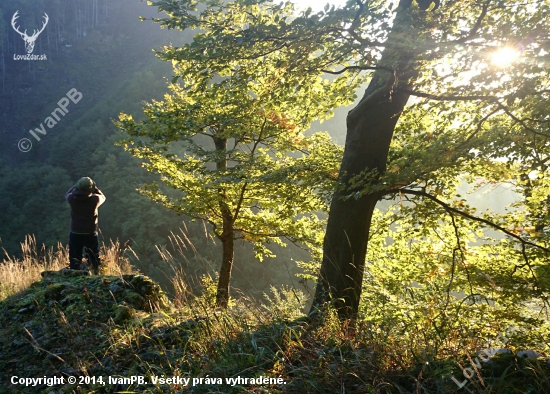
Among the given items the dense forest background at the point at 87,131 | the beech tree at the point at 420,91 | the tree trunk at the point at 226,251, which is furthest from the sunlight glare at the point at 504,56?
the tree trunk at the point at 226,251

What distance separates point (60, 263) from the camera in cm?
702

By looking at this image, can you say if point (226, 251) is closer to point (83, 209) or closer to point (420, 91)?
point (83, 209)

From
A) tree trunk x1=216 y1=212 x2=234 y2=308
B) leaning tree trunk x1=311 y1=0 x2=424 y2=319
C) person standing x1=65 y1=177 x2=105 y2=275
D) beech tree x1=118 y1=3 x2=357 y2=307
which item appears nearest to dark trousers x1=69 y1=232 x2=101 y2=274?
person standing x1=65 y1=177 x2=105 y2=275

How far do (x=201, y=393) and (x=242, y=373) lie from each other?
0.88ft

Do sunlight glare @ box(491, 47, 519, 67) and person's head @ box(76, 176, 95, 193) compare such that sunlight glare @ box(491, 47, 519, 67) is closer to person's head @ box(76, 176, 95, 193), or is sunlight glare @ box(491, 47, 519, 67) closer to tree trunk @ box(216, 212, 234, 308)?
person's head @ box(76, 176, 95, 193)

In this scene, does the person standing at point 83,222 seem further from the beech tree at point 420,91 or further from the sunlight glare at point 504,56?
the sunlight glare at point 504,56

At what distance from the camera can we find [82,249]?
21.5 ft

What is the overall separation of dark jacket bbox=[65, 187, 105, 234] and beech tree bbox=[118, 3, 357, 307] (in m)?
1.37

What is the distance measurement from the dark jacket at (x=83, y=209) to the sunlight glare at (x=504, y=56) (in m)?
5.88

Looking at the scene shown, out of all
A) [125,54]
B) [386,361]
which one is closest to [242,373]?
[386,361]

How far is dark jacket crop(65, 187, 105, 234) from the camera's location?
6.30m

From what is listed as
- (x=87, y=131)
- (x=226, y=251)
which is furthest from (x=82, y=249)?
(x=87, y=131)

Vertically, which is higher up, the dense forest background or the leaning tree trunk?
the dense forest background

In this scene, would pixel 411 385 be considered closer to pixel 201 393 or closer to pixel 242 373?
pixel 242 373
